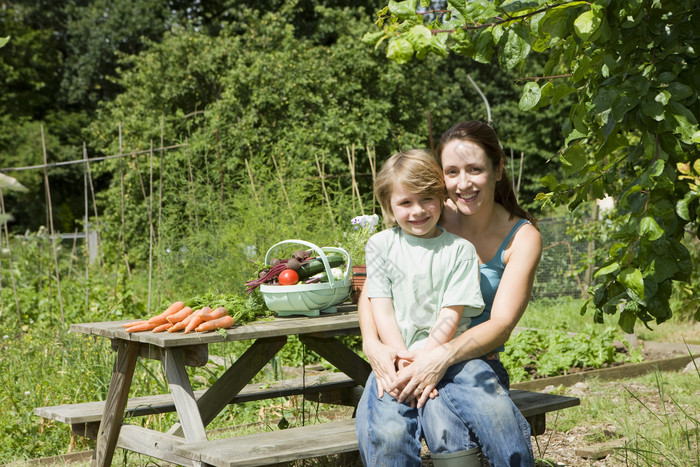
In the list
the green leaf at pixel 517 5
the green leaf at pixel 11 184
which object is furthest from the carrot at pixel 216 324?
the green leaf at pixel 11 184

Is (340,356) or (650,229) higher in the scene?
(650,229)

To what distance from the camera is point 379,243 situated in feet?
9.59

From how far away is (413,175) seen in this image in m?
2.79

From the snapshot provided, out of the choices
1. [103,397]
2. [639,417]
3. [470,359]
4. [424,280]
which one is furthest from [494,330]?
[103,397]

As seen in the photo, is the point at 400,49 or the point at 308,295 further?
the point at 308,295

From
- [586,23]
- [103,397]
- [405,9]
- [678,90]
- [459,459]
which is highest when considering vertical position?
[405,9]

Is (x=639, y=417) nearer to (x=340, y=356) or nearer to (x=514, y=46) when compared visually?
(x=340, y=356)

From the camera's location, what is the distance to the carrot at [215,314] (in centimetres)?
307

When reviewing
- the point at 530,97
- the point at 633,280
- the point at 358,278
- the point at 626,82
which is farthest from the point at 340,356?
the point at 626,82

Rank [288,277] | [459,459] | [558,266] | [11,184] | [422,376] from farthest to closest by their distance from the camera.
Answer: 1. [558,266]
2. [288,277]
3. [422,376]
4. [459,459]
5. [11,184]

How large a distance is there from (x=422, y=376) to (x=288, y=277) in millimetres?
915

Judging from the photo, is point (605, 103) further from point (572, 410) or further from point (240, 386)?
point (572, 410)

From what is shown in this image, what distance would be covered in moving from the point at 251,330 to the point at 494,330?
0.95 m

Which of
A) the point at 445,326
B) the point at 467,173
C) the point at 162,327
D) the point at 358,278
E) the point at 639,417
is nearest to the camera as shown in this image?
the point at 445,326
